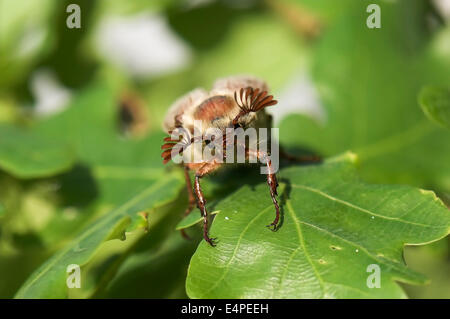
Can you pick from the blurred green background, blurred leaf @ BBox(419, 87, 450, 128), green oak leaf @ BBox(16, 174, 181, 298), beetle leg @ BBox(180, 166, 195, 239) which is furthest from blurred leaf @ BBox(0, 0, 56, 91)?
blurred leaf @ BBox(419, 87, 450, 128)

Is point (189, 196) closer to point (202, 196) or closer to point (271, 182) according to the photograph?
point (202, 196)

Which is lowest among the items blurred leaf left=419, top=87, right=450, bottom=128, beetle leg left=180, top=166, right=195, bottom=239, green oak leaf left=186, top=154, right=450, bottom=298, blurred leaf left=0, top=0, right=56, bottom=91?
green oak leaf left=186, top=154, right=450, bottom=298

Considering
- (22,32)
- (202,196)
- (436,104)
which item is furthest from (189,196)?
(22,32)

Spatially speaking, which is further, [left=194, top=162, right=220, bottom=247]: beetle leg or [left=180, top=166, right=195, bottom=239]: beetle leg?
[left=180, top=166, right=195, bottom=239]: beetle leg

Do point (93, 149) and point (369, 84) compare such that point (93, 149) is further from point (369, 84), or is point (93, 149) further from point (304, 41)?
point (304, 41)

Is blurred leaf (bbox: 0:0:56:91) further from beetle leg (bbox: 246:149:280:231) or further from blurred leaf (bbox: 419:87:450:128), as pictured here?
blurred leaf (bbox: 419:87:450:128)

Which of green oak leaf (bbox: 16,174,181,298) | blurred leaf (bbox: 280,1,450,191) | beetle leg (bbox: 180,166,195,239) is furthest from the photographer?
blurred leaf (bbox: 280,1,450,191)
